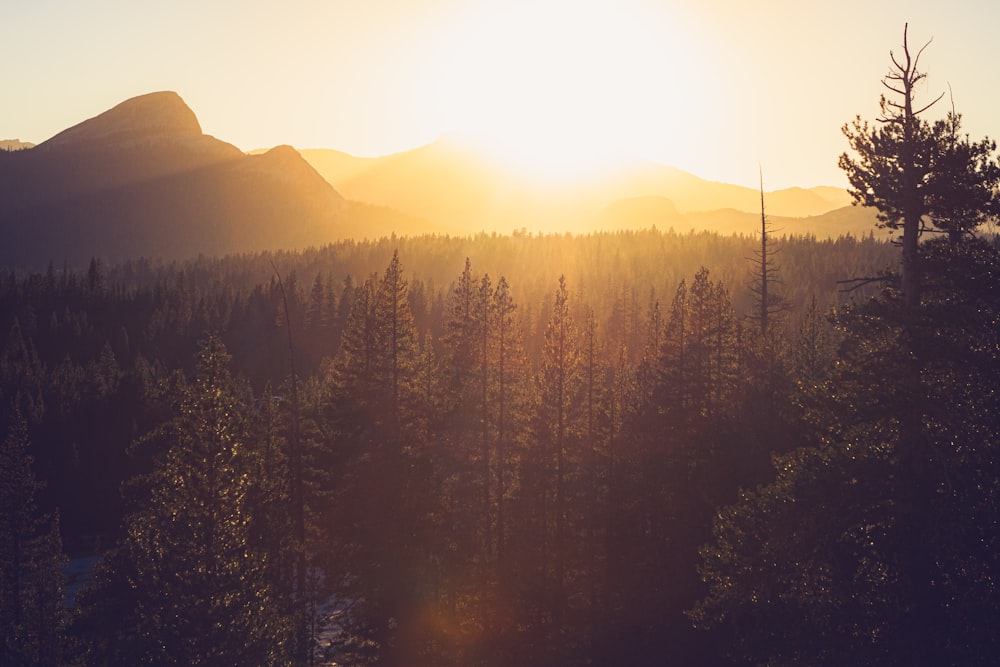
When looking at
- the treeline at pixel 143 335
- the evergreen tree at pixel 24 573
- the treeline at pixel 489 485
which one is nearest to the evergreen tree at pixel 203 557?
the treeline at pixel 489 485

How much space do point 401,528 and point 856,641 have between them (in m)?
21.5

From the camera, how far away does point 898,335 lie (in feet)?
52.1

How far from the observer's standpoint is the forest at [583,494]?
14.7 meters

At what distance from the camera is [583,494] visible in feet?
115

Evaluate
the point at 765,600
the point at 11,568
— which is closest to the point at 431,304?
the point at 11,568

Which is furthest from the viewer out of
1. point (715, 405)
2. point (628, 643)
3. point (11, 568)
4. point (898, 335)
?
point (715, 405)

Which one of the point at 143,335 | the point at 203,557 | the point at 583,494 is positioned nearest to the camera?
the point at 203,557

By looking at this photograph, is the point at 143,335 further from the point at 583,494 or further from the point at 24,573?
the point at 583,494

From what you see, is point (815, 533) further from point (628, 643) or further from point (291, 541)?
point (291, 541)

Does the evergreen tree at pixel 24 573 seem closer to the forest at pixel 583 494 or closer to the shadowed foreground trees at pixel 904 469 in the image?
the forest at pixel 583 494

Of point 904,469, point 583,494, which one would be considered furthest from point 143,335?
point 904,469

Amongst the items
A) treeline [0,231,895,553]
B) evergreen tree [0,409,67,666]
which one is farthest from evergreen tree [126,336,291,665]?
treeline [0,231,895,553]

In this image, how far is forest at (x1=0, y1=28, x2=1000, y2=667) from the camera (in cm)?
1466

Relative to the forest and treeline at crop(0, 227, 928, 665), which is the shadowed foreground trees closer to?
the forest
